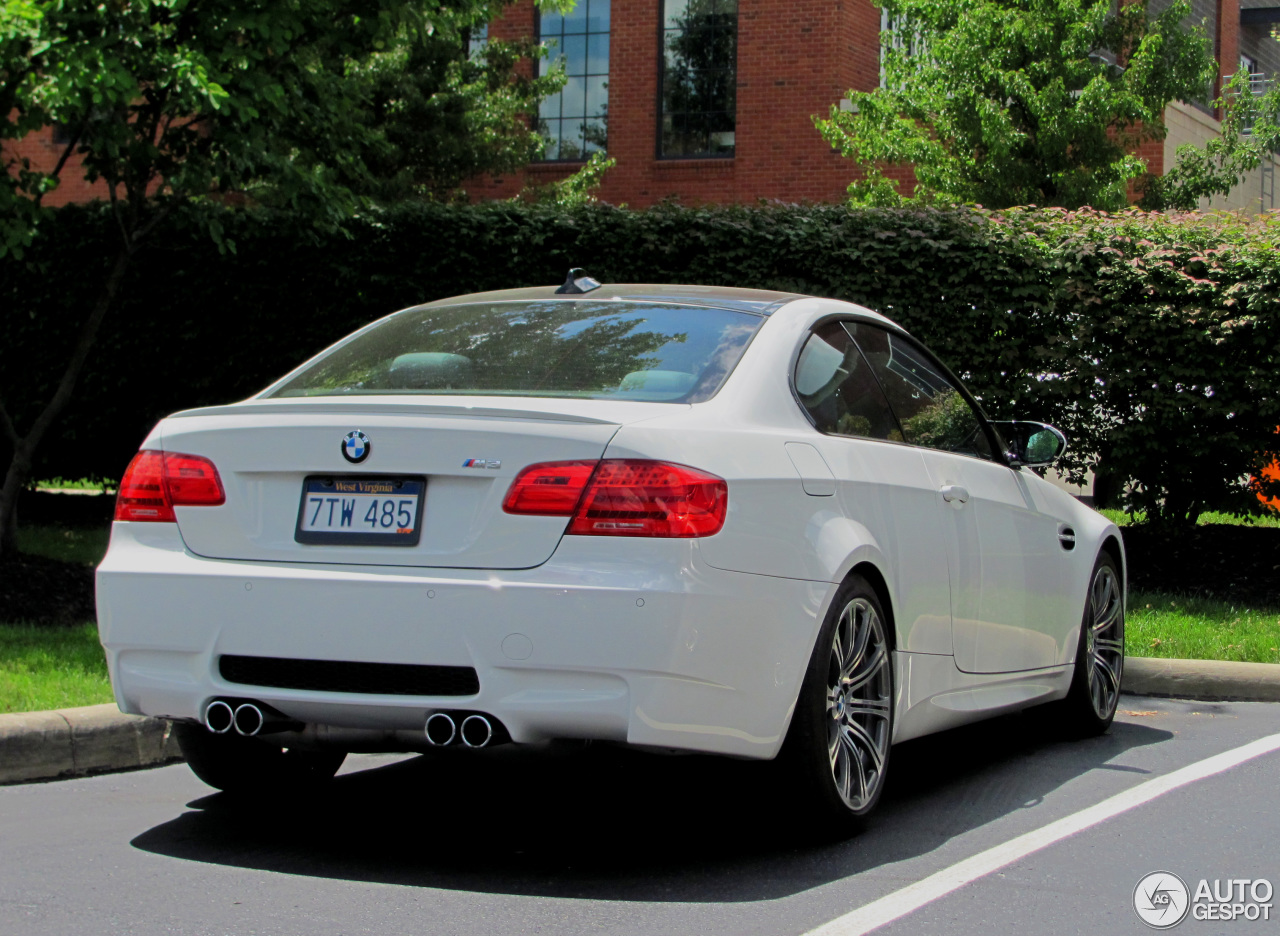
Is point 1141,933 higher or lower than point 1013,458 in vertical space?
lower

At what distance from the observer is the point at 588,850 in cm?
477

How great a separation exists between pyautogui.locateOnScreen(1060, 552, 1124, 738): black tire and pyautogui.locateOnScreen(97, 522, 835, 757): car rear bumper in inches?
107

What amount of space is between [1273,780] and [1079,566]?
1203 millimetres

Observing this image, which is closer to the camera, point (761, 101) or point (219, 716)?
point (219, 716)

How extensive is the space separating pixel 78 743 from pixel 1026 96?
526 inches

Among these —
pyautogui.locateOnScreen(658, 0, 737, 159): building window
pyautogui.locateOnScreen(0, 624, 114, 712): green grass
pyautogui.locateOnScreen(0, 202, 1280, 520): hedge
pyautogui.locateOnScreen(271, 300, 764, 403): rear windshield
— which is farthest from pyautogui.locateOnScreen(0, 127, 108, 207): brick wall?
pyautogui.locateOnScreen(271, 300, 764, 403): rear windshield

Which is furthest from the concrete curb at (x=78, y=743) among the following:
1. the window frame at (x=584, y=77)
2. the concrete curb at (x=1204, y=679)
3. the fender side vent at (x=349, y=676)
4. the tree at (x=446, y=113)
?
the window frame at (x=584, y=77)

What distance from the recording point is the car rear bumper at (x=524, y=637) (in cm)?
408

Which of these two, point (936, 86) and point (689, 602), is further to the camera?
point (936, 86)

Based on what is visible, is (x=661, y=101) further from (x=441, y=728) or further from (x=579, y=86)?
(x=441, y=728)

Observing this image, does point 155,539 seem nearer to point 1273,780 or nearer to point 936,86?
point 1273,780

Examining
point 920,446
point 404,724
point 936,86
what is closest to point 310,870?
point 404,724

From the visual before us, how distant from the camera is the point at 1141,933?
4.01 m

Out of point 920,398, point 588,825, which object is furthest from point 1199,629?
point 588,825
